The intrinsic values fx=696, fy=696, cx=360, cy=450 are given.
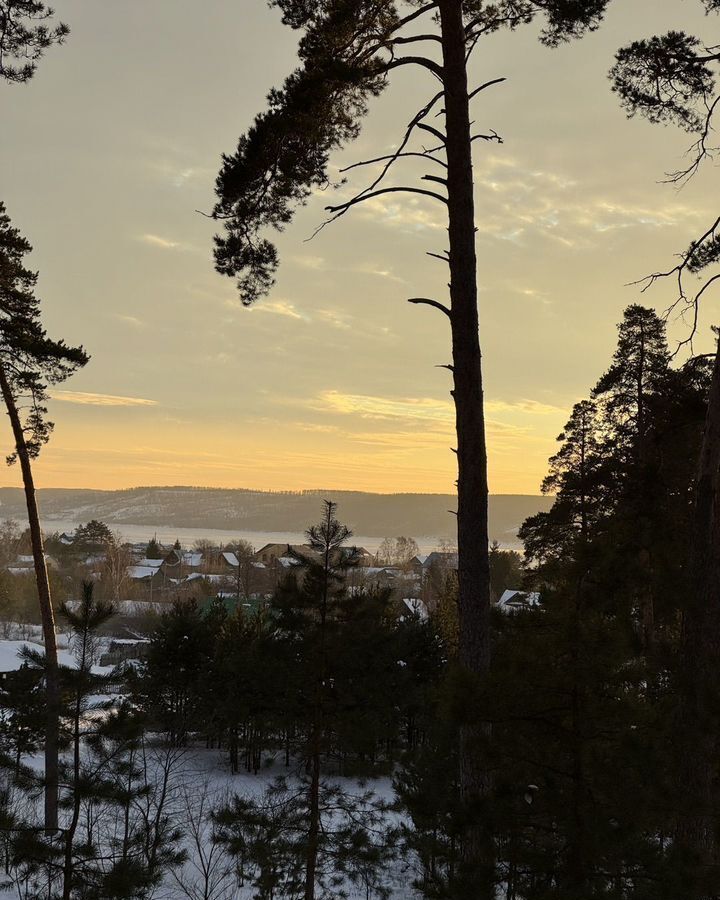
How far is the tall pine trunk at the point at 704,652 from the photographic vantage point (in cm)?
641

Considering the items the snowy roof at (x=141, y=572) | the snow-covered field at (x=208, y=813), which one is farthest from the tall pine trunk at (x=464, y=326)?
the snowy roof at (x=141, y=572)

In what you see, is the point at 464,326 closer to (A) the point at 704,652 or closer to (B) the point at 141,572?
(A) the point at 704,652

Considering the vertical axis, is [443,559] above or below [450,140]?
below

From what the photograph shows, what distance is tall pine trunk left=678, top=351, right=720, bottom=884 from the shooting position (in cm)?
641

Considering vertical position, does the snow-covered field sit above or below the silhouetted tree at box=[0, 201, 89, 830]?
below

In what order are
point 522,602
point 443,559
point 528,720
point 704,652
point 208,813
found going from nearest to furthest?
point 528,720, point 704,652, point 522,602, point 208,813, point 443,559

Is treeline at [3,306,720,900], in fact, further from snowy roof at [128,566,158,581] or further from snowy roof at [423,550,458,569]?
snowy roof at [423,550,458,569]

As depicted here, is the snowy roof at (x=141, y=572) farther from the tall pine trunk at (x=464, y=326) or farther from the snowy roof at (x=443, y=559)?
the tall pine trunk at (x=464, y=326)

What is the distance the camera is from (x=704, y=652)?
7.19m

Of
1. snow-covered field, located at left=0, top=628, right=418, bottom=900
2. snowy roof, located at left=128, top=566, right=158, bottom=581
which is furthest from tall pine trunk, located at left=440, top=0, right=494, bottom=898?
snowy roof, located at left=128, top=566, right=158, bottom=581

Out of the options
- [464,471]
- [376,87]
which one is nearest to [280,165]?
[376,87]

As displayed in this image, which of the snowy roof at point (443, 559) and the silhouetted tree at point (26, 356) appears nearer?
the silhouetted tree at point (26, 356)

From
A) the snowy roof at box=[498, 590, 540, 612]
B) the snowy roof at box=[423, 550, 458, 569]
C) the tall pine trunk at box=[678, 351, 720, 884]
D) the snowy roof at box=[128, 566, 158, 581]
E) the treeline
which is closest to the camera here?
the treeline

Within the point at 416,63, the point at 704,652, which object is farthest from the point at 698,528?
the point at 416,63
